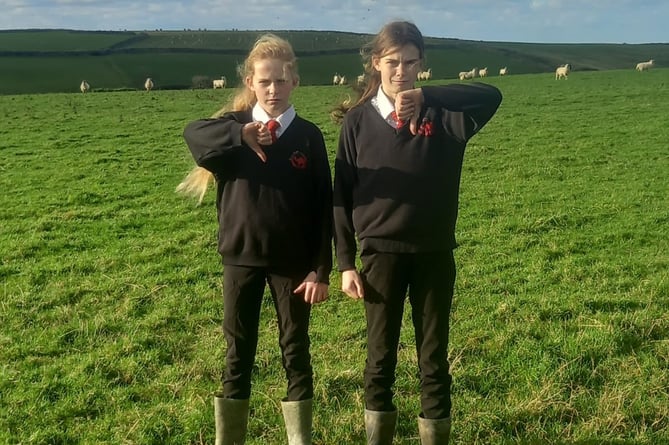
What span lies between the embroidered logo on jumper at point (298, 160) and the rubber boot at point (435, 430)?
166cm

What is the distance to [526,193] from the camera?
12.3 meters

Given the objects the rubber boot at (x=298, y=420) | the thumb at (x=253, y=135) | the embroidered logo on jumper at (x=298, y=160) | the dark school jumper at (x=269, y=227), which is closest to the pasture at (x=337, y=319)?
the rubber boot at (x=298, y=420)

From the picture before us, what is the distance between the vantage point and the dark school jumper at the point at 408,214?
344 centimetres

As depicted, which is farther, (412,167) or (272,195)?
(272,195)

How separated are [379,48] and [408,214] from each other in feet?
3.09

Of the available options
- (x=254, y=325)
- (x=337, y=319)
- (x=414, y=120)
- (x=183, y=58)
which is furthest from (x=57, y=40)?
(x=414, y=120)

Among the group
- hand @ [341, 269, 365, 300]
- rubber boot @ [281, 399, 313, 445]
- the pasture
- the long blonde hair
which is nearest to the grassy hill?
the pasture

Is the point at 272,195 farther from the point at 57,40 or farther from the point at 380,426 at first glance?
the point at 57,40

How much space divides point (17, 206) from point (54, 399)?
26.5ft

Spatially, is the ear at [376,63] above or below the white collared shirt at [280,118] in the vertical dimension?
above

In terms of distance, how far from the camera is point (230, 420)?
3.81 meters

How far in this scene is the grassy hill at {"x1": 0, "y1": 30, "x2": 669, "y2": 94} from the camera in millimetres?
59656

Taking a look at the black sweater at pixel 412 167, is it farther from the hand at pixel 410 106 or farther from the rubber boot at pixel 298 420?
the rubber boot at pixel 298 420

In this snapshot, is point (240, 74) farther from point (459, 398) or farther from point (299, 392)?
point (459, 398)
